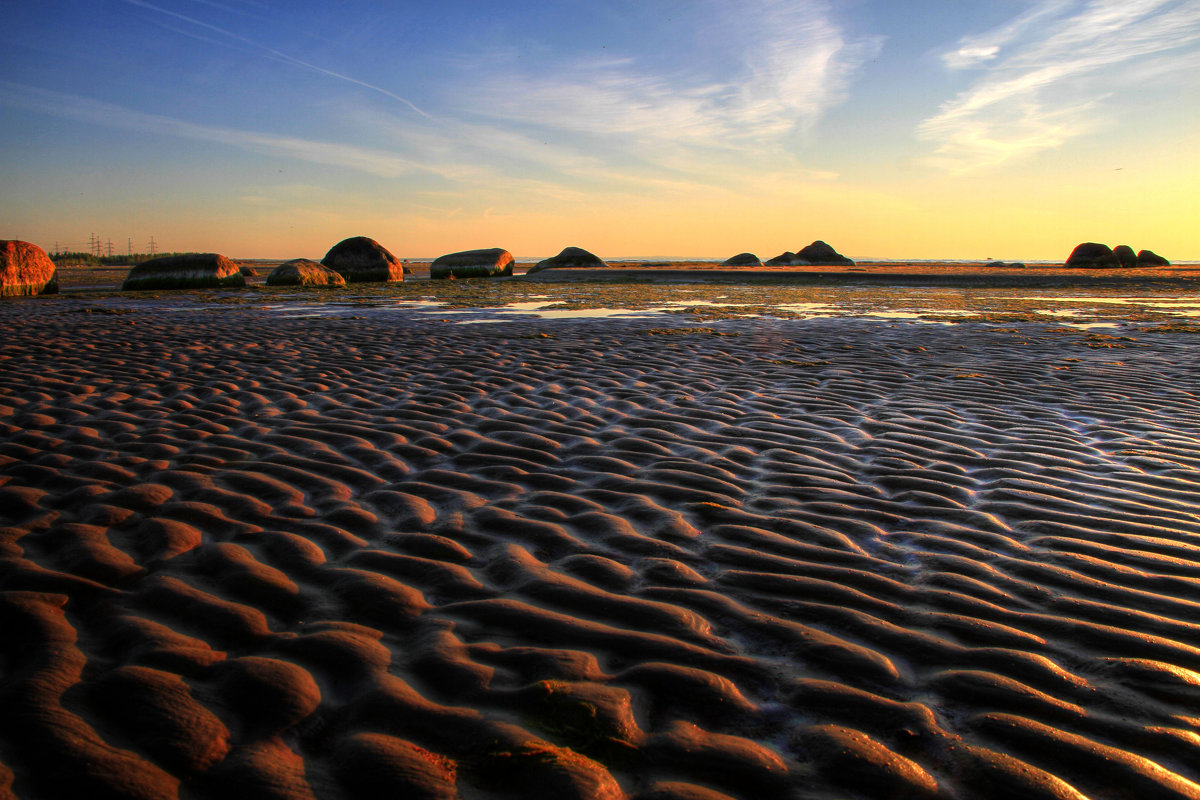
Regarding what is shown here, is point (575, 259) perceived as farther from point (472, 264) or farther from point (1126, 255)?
point (1126, 255)

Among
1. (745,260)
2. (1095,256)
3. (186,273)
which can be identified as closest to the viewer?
(186,273)

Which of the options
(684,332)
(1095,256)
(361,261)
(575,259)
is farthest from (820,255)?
(684,332)

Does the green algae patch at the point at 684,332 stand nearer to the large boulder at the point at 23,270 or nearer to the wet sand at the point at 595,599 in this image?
the wet sand at the point at 595,599

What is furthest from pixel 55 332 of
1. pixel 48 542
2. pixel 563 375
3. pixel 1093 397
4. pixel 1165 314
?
pixel 1165 314

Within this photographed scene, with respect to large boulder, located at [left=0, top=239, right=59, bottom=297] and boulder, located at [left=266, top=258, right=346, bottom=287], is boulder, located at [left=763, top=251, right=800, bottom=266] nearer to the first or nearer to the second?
boulder, located at [left=266, top=258, right=346, bottom=287]

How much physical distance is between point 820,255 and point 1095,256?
17544mm

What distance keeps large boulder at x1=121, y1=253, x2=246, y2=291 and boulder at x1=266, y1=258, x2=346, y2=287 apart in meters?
1.52

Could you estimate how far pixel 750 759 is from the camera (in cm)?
179

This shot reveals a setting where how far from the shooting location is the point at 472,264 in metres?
36.3

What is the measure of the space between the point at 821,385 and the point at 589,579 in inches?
192

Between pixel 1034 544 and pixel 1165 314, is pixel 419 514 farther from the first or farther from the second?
pixel 1165 314

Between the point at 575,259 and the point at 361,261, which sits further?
the point at 575,259

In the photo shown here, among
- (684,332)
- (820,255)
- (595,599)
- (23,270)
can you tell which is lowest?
(595,599)

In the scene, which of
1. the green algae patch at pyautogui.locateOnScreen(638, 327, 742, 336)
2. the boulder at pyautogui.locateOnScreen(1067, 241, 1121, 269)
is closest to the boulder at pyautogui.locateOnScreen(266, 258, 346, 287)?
the green algae patch at pyautogui.locateOnScreen(638, 327, 742, 336)
